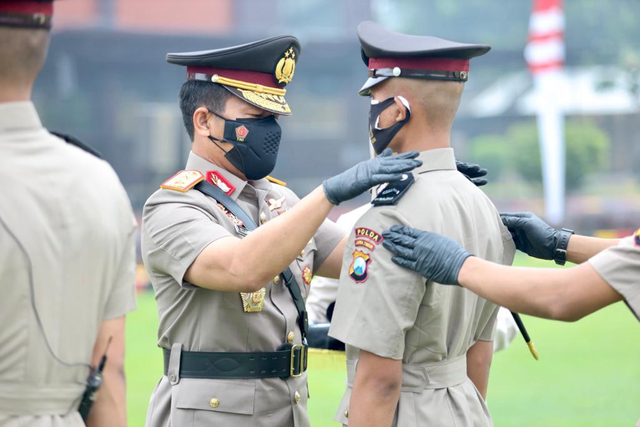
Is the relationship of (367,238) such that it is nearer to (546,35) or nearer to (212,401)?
(212,401)

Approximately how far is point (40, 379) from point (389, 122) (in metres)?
1.36

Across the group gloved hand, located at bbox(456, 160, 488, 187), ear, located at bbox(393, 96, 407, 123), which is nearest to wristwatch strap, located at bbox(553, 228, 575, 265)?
gloved hand, located at bbox(456, 160, 488, 187)

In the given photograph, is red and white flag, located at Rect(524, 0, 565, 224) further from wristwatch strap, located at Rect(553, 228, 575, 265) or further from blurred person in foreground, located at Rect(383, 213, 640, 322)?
blurred person in foreground, located at Rect(383, 213, 640, 322)

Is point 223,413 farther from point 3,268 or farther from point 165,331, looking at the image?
point 3,268

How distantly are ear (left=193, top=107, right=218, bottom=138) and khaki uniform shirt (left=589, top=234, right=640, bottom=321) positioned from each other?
151 cm

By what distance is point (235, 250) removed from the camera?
2.88 metres

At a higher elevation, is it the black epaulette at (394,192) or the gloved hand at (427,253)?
the black epaulette at (394,192)

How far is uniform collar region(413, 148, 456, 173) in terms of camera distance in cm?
287

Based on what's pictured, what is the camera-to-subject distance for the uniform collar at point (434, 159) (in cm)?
287

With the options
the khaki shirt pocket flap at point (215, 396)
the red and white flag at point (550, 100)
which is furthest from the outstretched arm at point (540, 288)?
the red and white flag at point (550, 100)

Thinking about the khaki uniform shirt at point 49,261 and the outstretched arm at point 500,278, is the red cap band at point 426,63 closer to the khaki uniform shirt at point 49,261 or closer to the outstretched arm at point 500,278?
the outstretched arm at point 500,278

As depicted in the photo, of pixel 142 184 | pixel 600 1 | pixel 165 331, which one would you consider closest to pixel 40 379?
pixel 165 331

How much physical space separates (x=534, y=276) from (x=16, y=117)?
1560 millimetres

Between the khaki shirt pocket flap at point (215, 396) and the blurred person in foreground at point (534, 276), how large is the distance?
2.70 feet
